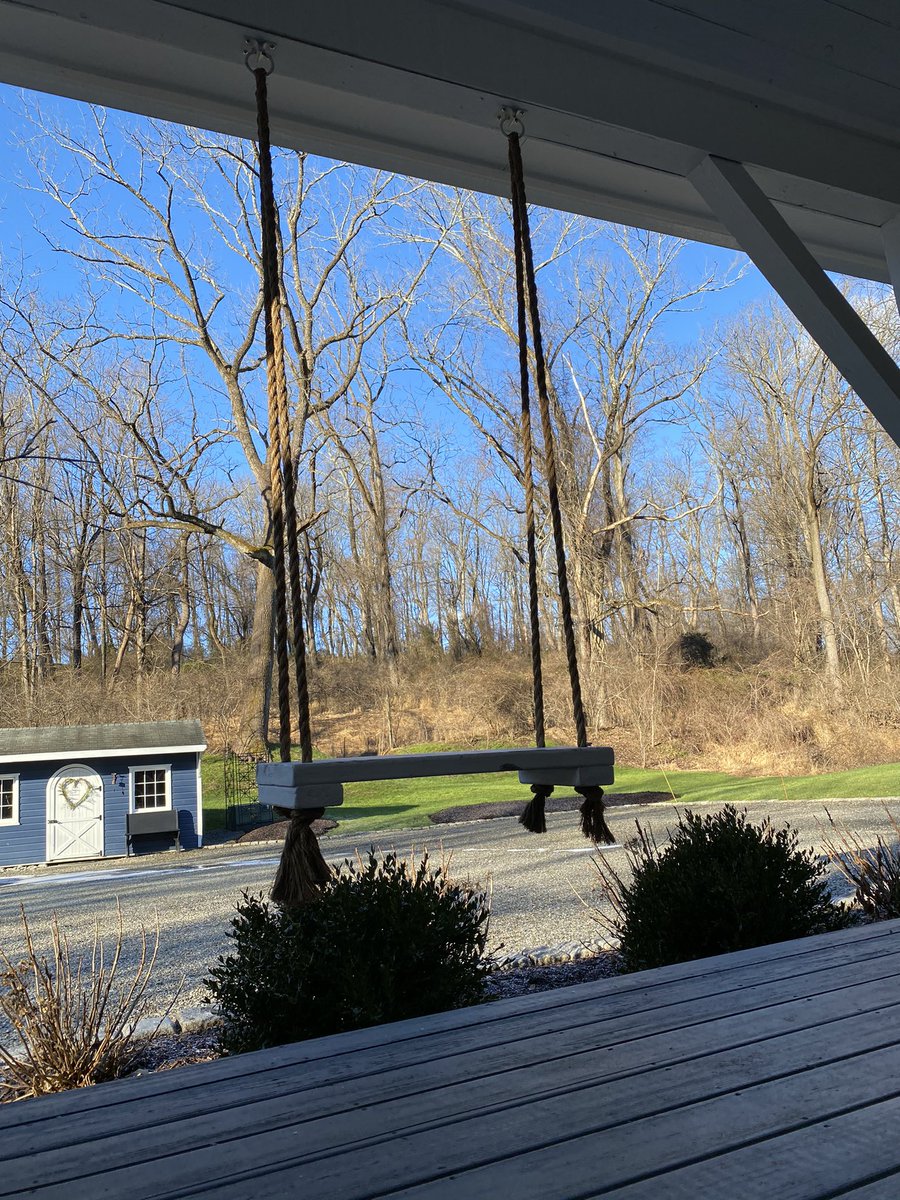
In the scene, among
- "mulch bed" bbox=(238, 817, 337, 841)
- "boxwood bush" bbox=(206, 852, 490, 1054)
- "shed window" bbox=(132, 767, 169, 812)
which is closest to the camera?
"boxwood bush" bbox=(206, 852, 490, 1054)

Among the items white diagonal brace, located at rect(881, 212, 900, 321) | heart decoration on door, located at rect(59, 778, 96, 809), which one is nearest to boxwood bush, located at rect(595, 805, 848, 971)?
white diagonal brace, located at rect(881, 212, 900, 321)

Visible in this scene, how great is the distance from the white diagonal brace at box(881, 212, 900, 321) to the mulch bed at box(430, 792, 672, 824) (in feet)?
37.0

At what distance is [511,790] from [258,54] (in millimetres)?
15176

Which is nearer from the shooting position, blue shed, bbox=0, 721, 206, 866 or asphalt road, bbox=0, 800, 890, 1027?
asphalt road, bbox=0, 800, 890, 1027

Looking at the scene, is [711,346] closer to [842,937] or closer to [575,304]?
[575,304]

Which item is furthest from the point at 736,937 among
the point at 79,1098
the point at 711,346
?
the point at 711,346

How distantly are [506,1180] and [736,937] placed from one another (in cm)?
298

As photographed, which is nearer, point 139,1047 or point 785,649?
point 139,1047

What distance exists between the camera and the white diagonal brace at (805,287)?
2090 millimetres

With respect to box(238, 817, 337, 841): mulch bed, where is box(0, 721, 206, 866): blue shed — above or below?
above

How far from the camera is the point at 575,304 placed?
2244 centimetres

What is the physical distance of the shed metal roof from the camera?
13.8 metres

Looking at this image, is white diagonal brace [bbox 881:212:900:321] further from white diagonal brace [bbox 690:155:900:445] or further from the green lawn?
the green lawn

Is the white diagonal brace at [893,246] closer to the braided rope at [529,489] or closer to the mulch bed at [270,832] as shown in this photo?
the braided rope at [529,489]
